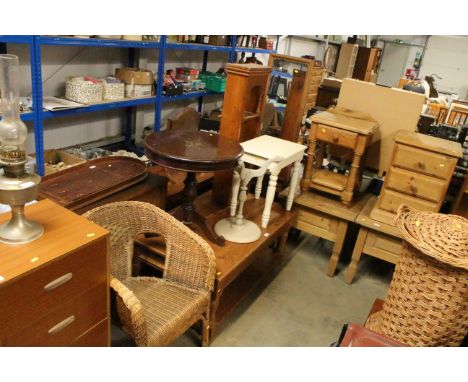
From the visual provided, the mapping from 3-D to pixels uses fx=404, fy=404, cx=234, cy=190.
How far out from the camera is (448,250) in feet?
3.90

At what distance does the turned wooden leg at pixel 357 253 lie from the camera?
2.52 meters

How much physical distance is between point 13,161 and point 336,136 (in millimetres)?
1928

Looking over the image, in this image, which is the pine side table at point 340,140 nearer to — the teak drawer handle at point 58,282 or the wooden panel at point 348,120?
the wooden panel at point 348,120

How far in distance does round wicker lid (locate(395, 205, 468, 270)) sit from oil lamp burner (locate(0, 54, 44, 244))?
112cm

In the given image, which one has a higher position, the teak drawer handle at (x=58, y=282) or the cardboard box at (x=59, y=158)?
the teak drawer handle at (x=58, y=282)

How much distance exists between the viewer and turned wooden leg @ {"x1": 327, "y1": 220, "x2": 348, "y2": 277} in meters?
2.60

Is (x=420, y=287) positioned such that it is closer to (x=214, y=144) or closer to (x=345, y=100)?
(x=214, y=144)

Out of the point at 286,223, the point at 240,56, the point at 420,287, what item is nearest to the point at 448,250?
the point at 420,287

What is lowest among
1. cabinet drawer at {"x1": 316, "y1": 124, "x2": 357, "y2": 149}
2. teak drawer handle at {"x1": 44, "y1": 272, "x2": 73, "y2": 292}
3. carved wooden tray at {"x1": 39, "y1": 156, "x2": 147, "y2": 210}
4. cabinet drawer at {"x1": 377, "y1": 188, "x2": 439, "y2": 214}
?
carved wooden tray at {"x1": 39, "y1": 156, "x2": 147, "y2": 210}

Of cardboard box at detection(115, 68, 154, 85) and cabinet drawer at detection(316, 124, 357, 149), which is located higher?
cardboard box at detection(115, 68, 154, 85)

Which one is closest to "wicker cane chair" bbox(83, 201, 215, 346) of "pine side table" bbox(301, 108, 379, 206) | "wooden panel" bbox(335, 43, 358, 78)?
"pine side table" bbox(301, 108, 379, 206)

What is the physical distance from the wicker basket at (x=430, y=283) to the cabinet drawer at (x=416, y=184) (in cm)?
93

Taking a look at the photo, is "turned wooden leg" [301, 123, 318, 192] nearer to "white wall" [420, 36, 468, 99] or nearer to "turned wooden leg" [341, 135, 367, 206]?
"turned wooden leg" [341, 135, 367, 206]

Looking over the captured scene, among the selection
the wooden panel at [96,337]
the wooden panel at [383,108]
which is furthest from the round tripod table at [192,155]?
the wooden panel at [383,108]
